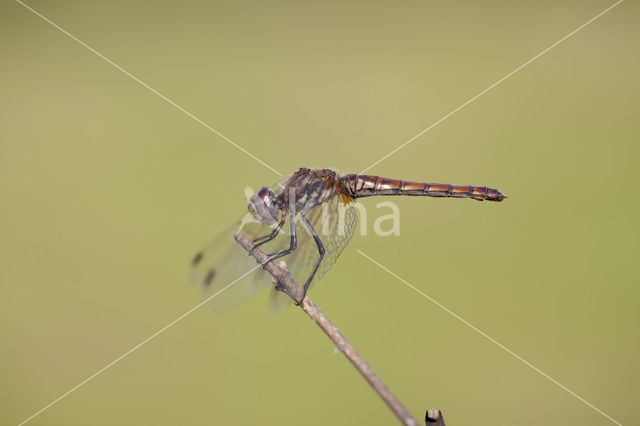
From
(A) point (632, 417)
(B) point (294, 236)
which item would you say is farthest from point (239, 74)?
(A) point (632, 417)

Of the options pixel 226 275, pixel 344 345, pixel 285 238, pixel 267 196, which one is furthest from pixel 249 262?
pixel 344 345

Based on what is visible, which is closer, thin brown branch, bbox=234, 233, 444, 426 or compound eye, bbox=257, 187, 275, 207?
thin brown branch, bbox=234, 233, 444, 426

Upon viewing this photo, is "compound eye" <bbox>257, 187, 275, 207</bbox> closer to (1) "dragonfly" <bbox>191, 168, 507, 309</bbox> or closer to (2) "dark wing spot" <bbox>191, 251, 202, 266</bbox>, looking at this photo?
(1) "dragonfly" <bbox>191, 168, 507, 309</bbox>

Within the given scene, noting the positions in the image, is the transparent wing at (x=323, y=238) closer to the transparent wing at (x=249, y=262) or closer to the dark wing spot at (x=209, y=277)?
the transparent wing at (x=249, y=262)

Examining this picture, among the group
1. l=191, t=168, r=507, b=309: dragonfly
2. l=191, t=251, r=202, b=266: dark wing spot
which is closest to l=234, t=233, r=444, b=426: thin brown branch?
l=191, t=168, r=507, b=309: dragonfly

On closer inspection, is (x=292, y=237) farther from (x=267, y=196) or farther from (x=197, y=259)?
(x=197, y=259)

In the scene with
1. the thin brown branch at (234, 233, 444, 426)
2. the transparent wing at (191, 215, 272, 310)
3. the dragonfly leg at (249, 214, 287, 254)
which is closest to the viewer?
the thin brown branch at (234, 233, 444, 426)

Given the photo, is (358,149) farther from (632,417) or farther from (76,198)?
(632,417)

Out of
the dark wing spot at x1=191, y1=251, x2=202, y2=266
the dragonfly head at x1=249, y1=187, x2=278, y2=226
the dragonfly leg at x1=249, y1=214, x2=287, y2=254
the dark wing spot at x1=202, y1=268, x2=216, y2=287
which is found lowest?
the dark wing spot at x1=202, y1=268, x2=216, y2=287

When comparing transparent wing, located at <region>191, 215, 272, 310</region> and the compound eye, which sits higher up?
the compound eye
